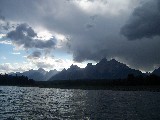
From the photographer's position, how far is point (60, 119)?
51969 millimetres

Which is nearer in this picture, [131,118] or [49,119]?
[49,119]

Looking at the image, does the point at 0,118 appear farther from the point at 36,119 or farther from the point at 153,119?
the point at 153,119

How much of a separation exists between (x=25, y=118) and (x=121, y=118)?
2097 cm

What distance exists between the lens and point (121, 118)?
179ft

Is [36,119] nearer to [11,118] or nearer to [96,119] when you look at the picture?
[11,118]

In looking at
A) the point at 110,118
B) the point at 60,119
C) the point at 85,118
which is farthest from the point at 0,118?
the point at 110,118

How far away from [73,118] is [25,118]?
405 inches

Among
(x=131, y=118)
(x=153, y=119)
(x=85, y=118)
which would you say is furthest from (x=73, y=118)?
(x=153, y=119)

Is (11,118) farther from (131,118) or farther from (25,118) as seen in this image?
(131,118)

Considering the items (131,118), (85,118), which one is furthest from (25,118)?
(131,118)

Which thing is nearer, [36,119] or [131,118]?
[36,119]

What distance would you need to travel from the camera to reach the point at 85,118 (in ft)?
177

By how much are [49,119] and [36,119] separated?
8.84ft

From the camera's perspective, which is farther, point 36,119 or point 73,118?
point 73,118
